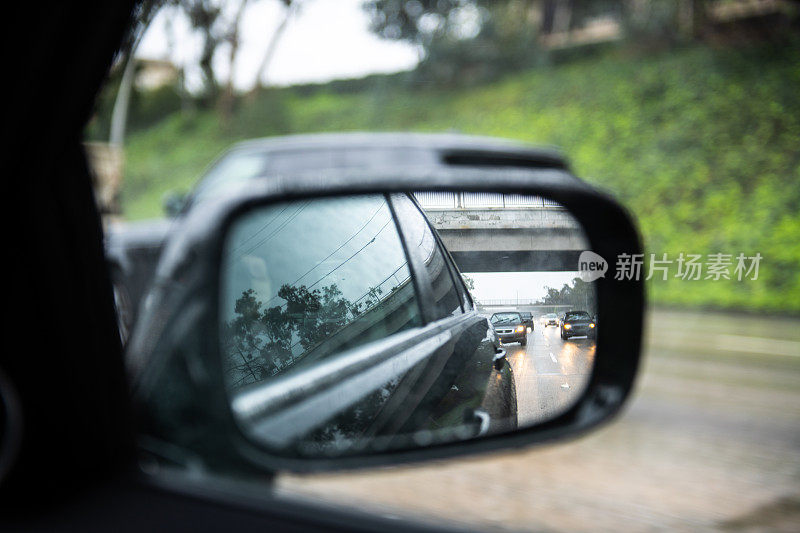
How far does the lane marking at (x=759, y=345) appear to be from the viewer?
8.41m

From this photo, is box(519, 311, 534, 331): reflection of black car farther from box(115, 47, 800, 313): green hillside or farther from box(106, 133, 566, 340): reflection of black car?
box(115, 47, 800, 313): green hillside

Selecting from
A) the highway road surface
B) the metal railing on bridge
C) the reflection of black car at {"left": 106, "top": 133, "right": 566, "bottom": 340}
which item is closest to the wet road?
the metal railing on bridge

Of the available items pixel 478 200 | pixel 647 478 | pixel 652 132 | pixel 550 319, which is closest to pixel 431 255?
pixel 478 200

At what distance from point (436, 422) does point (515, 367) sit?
7.4 inches

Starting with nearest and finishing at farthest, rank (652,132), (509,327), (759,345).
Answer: (509,327) < (759,345) < (652,132)

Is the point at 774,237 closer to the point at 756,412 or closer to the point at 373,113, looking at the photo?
the point at 756,412

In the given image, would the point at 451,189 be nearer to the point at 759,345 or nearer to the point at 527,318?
the point at 527,318

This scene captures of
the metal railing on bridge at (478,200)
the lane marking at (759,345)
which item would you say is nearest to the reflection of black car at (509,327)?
the metal railing on bridge at (478,200)

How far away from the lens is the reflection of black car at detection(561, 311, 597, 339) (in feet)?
4.33

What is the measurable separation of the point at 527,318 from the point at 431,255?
0.82 ft

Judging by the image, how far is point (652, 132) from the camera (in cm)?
1380

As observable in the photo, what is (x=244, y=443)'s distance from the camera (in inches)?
51.1

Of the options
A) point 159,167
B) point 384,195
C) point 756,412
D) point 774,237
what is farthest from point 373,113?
point 384,195

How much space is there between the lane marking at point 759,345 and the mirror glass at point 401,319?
8.29 meters
